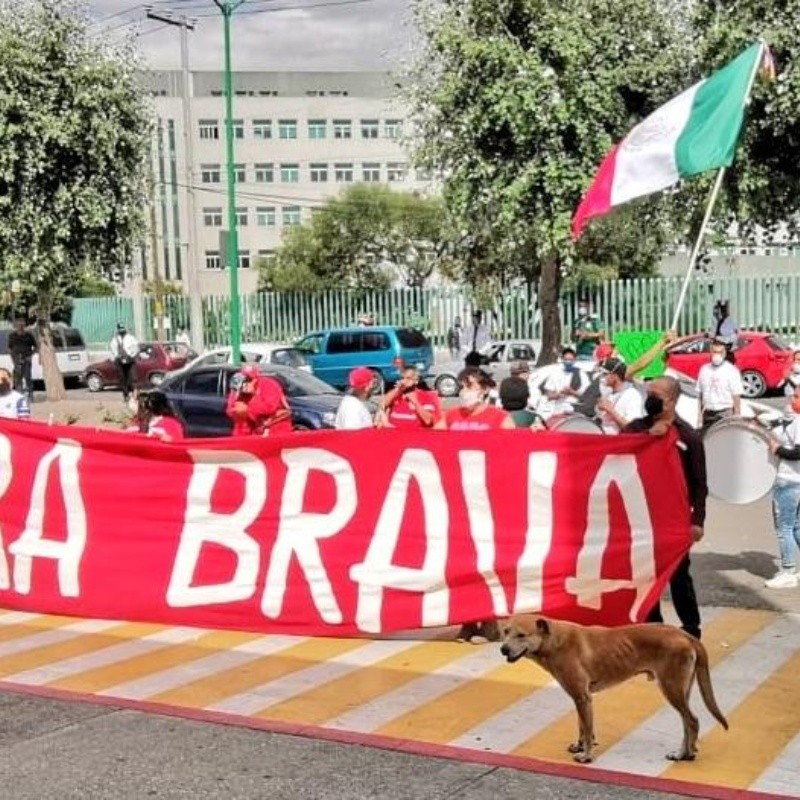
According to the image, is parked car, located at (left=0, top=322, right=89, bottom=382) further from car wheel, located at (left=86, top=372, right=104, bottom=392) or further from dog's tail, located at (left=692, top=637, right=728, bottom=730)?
dog's tail, located at (left=692, top=637, right=728, bottom=730)

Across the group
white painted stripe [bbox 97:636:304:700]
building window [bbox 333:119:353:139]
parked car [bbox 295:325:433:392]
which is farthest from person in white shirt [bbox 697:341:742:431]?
building window [bbox 333:119:353:139]

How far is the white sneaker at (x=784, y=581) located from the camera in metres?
9.70

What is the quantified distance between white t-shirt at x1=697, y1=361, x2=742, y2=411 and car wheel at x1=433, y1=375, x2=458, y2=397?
14681mm

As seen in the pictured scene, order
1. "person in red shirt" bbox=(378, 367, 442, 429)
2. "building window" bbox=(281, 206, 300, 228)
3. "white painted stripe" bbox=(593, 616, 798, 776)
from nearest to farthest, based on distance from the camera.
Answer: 1. "white painted stripe" bbox=(593, 616, 798, 776)
2. "person in red shirt" bbox=(378, 367, 442, 429)
3. "building window" bbox=(281, 206, 300, 228)

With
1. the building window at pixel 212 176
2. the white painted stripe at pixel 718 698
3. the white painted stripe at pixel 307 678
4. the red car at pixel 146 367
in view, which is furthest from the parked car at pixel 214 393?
the building window at pixel 212 176

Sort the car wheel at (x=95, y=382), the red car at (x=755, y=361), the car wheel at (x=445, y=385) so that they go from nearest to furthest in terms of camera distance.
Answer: the red car at (x=755, y=361)
the car wheel at (x=445, y=385)
the car wheel at (x=95, y=382)

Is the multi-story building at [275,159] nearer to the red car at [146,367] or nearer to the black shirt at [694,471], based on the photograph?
the red car at [146,367]

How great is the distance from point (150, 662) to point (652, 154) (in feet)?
18.1

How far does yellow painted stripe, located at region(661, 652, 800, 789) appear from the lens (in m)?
5.84

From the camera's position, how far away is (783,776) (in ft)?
19.1

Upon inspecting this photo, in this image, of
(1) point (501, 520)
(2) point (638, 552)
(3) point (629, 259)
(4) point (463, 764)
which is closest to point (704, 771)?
(4) point (463, 764)

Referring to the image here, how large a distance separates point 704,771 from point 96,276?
24.2m

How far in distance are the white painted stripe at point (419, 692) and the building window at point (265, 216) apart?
276 feet

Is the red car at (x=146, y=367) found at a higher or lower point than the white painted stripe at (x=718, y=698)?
higher
